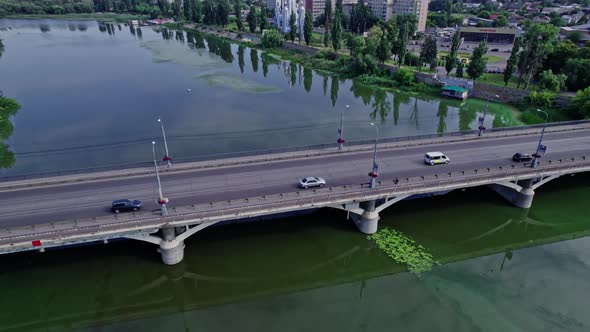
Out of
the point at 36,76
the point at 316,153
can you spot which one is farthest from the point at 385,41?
the point at 36,76

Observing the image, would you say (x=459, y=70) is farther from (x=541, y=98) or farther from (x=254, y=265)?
(x=254, y=265)

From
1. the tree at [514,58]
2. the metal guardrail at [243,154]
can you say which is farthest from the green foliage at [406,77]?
the metal guardrail at [243,154]

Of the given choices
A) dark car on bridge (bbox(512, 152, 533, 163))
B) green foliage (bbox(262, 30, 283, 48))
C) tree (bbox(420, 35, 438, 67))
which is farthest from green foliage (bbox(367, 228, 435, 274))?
green foliage (bbox(262, 30, 283, 48))

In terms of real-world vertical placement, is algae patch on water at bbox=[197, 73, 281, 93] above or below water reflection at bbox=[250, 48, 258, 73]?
below

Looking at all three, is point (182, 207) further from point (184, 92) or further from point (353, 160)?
point (184, 92)

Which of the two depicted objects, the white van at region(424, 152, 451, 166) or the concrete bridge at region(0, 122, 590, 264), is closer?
the concrete bridge at region(0, 122, 590, 264)

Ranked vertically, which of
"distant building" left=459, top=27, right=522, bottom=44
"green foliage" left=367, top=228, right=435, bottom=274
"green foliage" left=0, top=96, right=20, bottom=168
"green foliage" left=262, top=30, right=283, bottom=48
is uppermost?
"distant building" left=459, top=27, right=522, bottom=44

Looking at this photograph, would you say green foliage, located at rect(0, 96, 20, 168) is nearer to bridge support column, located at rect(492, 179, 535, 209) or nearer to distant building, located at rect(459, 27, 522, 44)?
bridge support column, located at rect(492, 179, 535, 209)
